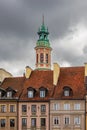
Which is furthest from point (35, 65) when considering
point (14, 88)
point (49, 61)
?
point (14, 88)

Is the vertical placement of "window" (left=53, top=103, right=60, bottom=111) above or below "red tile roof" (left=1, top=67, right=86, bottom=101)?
below

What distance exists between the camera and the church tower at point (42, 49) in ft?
521

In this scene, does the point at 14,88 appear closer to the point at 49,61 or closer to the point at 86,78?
the point at 86,78

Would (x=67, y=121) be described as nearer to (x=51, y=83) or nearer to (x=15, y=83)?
(x=51, y=83)

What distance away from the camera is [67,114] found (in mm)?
84500

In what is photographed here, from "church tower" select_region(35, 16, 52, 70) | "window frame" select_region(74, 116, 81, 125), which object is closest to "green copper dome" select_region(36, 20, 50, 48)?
"church tower" select_region(35, 16, 52, 70)

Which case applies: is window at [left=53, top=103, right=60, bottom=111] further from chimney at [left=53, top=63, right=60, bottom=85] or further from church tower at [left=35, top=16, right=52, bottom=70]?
church tower at [left=35, top=16, right=52, bottom=70]

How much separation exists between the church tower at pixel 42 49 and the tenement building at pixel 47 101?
6563 cm

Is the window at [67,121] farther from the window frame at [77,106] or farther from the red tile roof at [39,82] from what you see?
the red tile roof at [39,82]

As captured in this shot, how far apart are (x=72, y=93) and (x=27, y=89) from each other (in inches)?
364

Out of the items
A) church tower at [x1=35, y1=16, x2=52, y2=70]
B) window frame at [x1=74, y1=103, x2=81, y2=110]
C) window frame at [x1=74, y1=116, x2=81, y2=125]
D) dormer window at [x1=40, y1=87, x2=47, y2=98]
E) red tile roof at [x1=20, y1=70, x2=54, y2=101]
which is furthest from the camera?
church tower at [x1=35, y1=16, x2=52, y2=70]

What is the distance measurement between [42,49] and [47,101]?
75.8 m

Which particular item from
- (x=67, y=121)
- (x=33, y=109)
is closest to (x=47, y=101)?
(x=33, y=109)

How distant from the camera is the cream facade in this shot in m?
83.7
